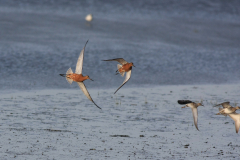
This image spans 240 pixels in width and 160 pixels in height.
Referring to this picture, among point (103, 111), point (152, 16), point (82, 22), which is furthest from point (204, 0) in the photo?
point (103, 111)

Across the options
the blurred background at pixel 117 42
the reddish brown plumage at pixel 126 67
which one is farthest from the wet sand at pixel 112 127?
the blurred background at pixel 117 42

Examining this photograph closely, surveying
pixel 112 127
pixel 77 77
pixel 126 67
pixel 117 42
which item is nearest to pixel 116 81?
pixel 112 127

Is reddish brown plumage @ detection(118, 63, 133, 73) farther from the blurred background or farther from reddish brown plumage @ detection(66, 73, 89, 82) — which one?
the blurred background

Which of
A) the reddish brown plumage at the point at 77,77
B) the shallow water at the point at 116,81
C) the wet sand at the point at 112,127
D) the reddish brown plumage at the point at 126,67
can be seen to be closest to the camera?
the reddish brown plumage at the point at 77,77

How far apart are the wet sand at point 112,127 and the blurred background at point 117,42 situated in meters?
1.98

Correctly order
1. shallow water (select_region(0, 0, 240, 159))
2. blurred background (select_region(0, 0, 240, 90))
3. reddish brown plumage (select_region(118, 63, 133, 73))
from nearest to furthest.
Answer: reddish brown plumage (select_region(118, 63, 133, 73)) < shallow water (select_region(0, 0, 240, 159)) < blurred background (select_region(0, 0, 240, 90))

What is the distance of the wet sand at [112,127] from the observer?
9.99m

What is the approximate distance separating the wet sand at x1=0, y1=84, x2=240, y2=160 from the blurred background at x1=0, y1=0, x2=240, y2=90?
1.98m

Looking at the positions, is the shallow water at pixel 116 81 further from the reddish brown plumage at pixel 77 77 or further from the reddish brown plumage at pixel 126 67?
the reddish brown plumage at pixel 126 67

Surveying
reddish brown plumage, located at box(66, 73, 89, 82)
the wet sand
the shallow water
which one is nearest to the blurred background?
the shallow water

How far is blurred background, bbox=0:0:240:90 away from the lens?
1884 centimetres

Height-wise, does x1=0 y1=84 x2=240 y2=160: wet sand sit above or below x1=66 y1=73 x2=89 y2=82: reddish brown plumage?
below

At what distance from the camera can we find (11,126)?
37.6 feet

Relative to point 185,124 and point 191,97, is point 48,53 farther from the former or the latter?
point 185,124
